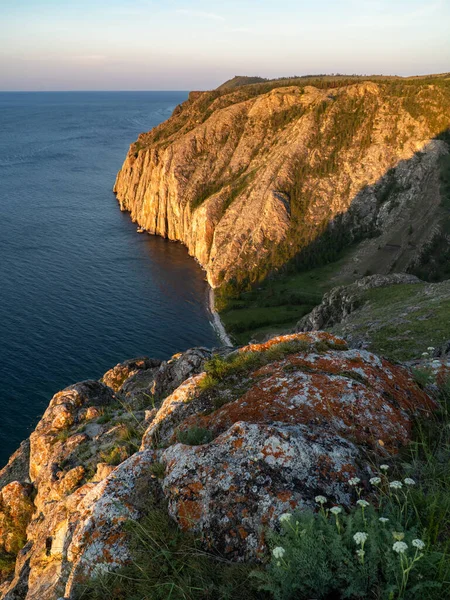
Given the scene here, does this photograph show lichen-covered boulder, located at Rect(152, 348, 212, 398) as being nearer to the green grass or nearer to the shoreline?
the green grass

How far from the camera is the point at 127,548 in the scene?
7570 millimetres

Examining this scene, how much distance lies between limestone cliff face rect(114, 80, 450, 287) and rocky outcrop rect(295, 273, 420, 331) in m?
56.8

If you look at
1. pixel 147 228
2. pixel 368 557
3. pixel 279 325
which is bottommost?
pixel 279 325

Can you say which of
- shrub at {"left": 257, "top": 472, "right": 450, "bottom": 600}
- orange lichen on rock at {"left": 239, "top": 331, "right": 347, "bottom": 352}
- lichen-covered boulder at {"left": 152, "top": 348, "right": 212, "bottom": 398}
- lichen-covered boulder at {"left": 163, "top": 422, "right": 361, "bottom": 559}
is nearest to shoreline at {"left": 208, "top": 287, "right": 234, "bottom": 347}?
lichen-covered boulder at {"left": 152, "top": 348, "right": 212, "bottom": 398}

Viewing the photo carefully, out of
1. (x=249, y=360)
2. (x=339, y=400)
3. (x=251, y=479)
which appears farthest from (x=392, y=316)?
(x=251, y=479)

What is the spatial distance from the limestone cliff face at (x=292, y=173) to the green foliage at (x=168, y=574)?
4692 inches

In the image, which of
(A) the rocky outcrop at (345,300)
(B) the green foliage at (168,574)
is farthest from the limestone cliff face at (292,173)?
(B) the green foliage at (168,574)

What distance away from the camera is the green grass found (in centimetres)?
10188

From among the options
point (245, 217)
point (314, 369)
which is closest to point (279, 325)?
point (245, 217)

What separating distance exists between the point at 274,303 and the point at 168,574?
359ft

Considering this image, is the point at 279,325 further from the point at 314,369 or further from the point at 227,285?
the point at 314,369

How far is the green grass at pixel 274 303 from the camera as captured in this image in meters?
102

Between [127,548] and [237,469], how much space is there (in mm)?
2525

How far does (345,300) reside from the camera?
6222 cm
